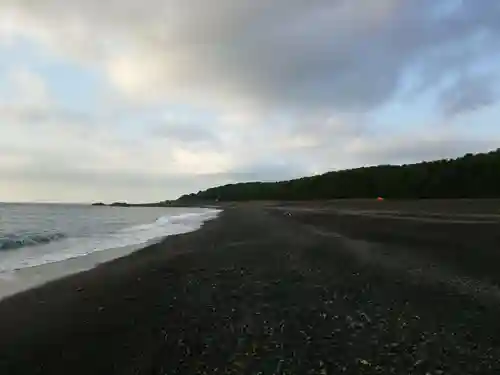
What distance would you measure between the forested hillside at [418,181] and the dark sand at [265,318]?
5462 cm

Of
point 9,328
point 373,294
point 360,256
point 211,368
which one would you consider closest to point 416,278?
point 373,294

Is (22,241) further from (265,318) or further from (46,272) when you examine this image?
(265,318)

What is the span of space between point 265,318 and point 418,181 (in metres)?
72.9

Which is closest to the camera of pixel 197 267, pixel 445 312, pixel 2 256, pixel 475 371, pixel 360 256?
pixel 475 371

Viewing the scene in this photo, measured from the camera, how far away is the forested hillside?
6406cm

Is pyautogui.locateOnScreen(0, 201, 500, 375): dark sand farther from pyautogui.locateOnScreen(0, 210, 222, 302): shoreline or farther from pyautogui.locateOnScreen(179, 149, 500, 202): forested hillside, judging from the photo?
pyautogui.locateOnScreen(179, 149, 500, 202): forested hillside

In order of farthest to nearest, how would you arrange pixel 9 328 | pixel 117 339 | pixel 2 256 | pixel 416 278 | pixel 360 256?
pixel 2 256
pixel 360 256
pixel 416 278
pixel 9 328
pixel 117 339

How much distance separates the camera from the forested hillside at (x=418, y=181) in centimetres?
6406

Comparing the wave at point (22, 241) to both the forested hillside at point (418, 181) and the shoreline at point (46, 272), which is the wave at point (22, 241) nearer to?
the shoreline at point (46, 272)

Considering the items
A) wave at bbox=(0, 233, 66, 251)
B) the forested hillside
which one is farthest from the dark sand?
the forested hillside

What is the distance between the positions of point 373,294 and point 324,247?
31.4 ft

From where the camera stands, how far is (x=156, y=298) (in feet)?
33.3

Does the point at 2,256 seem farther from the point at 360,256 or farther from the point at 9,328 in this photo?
the point at 360,256

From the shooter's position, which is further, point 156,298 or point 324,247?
point 324,247
